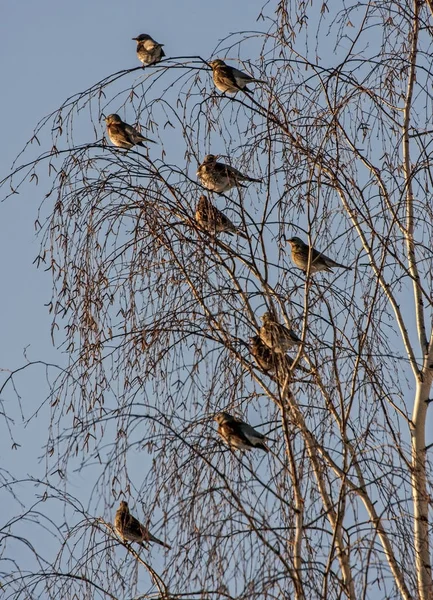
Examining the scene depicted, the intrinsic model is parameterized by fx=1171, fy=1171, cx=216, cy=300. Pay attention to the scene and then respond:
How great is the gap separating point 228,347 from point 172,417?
50 cm

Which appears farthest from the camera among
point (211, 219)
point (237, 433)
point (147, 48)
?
point (147, 48)

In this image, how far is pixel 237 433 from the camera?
5.02 m

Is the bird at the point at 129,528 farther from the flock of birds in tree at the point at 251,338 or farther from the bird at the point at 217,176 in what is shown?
the bird at the point at 217,176

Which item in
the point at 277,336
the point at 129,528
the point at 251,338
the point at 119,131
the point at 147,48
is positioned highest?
the point at 147,48

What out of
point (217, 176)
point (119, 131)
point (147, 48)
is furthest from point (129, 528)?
point (147, 48)

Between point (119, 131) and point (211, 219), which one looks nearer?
point (211, 219)

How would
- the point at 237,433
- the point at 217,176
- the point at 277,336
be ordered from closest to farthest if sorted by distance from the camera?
1. the point at 277,336
2. the point at 237,433
3. the point at 217,176

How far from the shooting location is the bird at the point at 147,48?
901 centimetres

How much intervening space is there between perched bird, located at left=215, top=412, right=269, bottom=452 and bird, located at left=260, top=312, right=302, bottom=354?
0.35 meters

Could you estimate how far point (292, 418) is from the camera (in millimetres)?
4867

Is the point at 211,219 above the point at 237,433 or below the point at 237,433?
above

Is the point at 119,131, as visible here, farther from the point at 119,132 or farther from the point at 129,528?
the point at 129,528

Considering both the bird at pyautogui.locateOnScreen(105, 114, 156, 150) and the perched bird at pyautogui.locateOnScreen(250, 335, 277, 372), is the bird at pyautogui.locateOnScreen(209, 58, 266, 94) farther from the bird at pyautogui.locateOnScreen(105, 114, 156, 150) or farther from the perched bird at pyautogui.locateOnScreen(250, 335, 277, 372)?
the perched bird at pyautogui.locateOnScreen(250, 335, 277, 372)

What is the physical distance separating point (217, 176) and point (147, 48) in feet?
11.6
